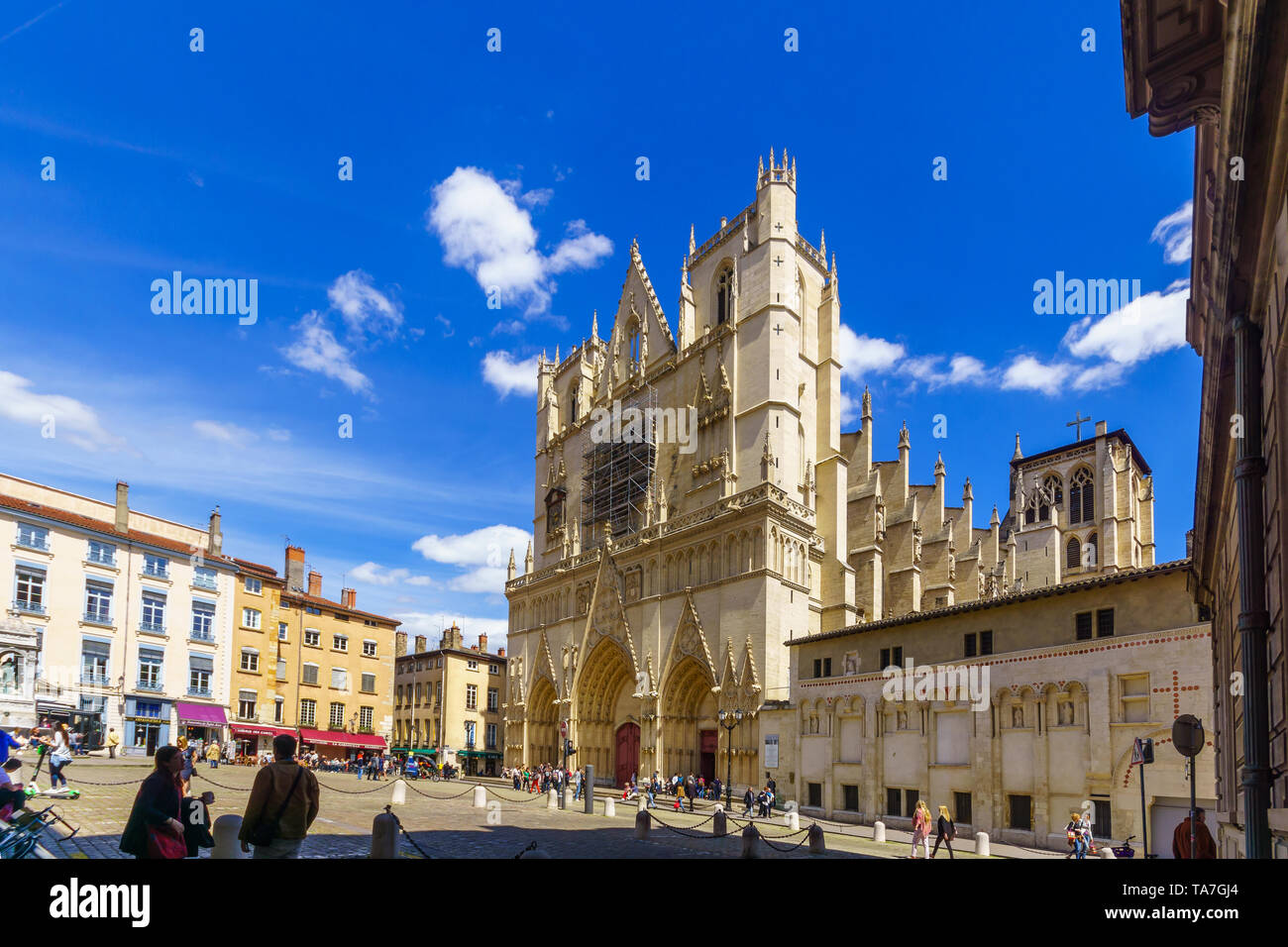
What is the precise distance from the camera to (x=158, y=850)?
7.46 metres

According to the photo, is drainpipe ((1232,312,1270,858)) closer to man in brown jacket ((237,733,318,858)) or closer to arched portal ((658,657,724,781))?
man in brown jacket ((237,733,318,858))

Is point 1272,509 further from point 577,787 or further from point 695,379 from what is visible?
point 695,379

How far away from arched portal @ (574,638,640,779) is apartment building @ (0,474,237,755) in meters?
21.3

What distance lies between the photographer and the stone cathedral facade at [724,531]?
1778 inches

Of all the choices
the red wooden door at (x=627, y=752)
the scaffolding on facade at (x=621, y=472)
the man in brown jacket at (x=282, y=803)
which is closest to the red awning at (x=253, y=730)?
the red wooden door at (x=627, y=752)

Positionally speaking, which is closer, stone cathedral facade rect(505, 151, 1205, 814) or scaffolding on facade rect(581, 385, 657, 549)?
stone cathedral facade rect(505, 151, 1205, 814)

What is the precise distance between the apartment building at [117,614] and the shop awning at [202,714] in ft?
0.20

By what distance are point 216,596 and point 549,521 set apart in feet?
70.7

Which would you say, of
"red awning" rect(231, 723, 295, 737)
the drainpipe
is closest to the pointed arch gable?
"red awning" rect(231, 723, 295, 737)

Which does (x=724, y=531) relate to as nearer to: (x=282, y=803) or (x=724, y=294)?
(x=724, y=294)

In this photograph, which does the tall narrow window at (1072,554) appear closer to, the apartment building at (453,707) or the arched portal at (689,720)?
the arched portal at (689,720)

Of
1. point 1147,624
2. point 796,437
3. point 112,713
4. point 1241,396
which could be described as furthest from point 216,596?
point 1241,396

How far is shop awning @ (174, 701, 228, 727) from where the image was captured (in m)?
51.5
